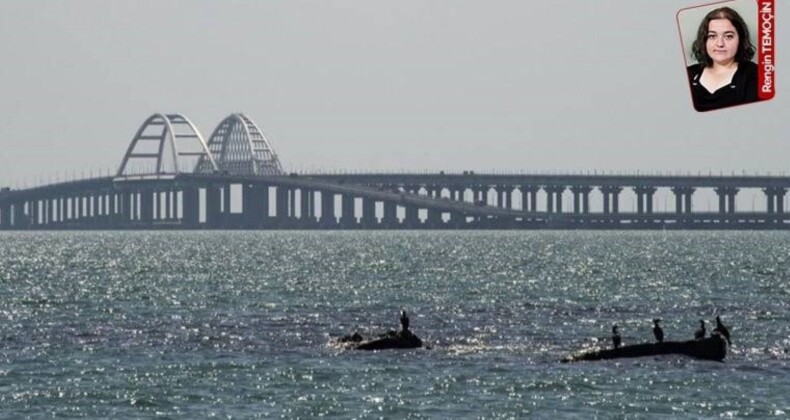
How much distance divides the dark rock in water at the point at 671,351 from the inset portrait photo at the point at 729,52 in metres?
26.5

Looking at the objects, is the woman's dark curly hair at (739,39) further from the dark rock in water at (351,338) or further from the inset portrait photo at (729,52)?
the dark rock in water at (351,338)

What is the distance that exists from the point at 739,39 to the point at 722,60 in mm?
319

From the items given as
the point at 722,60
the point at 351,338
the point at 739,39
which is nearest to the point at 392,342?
the point at 351,338

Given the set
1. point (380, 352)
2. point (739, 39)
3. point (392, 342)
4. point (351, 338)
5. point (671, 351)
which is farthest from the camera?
point (351, 338)

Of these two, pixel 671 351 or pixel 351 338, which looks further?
pixel 351 338

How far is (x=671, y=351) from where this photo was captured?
49.2m

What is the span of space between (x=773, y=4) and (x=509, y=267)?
324ft

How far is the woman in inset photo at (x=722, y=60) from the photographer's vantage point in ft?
72.1

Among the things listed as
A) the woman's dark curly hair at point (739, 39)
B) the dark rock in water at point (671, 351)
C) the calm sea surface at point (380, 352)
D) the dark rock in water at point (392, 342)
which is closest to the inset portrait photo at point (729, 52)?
the woman's dark curly hair at point (739, 39)

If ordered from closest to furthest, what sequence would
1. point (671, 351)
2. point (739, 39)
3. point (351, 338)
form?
point (739, 39) → point (671, 351) → point (351, 338)

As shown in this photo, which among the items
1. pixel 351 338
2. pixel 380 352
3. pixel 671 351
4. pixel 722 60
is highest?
pixel 722 60

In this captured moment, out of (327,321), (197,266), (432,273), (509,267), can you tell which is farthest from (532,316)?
(197,266)

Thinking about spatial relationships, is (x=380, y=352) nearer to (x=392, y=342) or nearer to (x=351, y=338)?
(x=392, y=342)

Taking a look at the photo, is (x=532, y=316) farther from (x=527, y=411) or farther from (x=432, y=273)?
(x=432, y=273)
